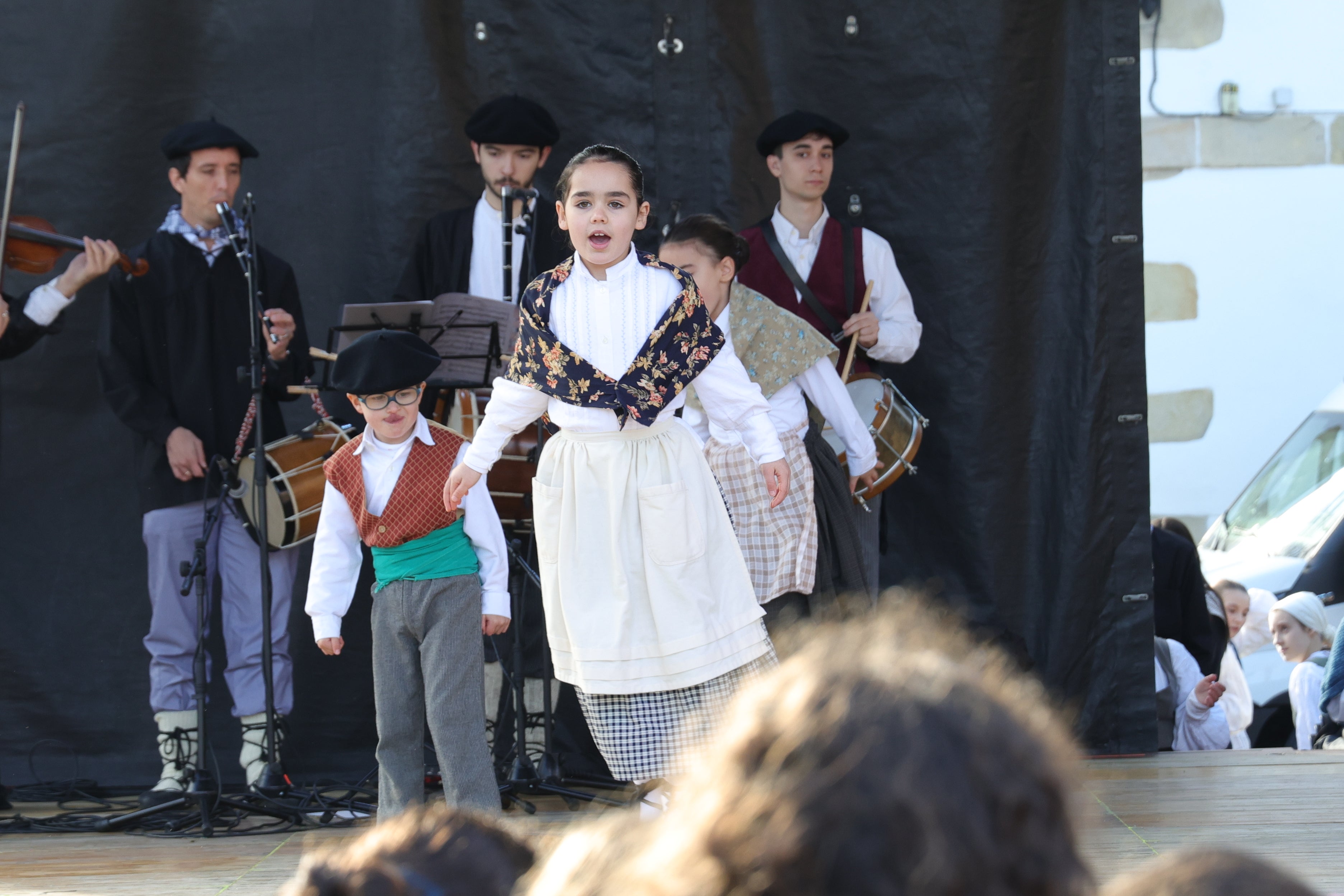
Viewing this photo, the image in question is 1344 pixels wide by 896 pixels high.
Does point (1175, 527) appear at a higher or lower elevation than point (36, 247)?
lower

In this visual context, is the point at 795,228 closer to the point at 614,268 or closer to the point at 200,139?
the point at 614,268

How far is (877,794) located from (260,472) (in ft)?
11.2

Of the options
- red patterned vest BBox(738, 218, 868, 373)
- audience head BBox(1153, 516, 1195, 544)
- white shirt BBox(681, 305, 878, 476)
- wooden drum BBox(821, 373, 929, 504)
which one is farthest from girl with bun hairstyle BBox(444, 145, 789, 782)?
audience head BBox(1153, 516, 1195, 544)

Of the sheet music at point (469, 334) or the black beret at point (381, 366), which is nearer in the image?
the black beret at point (381, 366)

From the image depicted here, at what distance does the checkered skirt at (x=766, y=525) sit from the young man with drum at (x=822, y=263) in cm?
42

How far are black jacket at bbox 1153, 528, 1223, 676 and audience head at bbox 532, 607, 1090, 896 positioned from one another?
467 centimetres

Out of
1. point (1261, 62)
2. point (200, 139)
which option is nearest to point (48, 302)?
point (200, 139)

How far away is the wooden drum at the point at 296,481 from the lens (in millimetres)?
3893

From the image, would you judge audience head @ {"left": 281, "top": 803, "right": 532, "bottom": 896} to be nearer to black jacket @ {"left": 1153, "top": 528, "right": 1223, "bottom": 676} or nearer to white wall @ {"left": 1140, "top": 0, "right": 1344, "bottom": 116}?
black jacket @ {"left": 1153, "top": 528, "right": 1223, "bottom": 676}

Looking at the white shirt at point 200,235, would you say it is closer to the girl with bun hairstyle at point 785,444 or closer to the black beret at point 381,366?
the black beret at point 381,366

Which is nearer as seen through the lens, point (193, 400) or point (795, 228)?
point (193, 400)

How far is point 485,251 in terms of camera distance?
4.43 m

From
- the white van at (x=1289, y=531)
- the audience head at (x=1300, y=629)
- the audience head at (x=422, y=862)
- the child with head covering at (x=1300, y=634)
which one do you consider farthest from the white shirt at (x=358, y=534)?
the white van at (x=1289, y=531)

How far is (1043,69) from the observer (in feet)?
14.5
